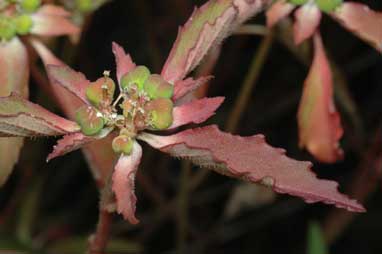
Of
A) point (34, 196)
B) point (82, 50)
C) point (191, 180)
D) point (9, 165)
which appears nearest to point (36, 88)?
point (82, 50)

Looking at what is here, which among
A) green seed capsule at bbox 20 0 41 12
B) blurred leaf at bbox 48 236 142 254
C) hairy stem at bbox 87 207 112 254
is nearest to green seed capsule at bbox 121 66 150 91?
hairy stem at bbox 87 207 112 254

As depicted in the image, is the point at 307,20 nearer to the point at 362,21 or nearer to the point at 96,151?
the point at 362,21

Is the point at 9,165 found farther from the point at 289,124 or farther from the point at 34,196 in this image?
the point at 289,124

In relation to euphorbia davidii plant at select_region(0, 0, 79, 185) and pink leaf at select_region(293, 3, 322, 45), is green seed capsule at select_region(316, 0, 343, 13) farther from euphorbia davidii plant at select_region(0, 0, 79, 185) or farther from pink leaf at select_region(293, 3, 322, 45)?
euphorbia davidii plant at select_region(0, 0, 79, 185)

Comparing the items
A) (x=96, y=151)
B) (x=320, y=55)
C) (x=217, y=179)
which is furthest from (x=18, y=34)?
(x=217, y=179)

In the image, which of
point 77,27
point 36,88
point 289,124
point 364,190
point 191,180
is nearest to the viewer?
point 77,27

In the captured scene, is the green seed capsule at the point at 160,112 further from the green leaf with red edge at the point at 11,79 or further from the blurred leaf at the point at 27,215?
the blurred leaf at the point at 27,215
